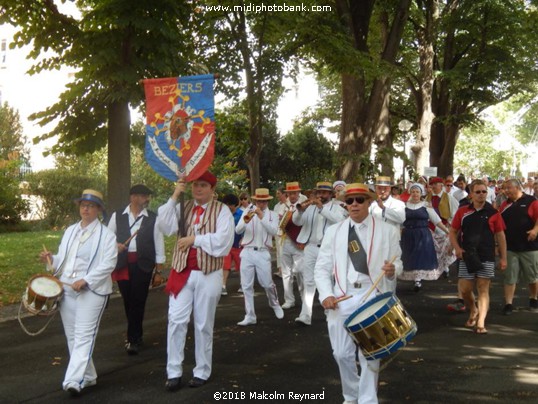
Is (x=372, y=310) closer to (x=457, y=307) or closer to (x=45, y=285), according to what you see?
(x=45, y=285)

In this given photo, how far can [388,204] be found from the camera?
10742 mm

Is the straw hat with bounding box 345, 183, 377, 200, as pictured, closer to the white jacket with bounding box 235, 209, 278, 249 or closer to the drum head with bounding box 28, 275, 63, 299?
the drum head with bounding box 28, 275, 63, 299

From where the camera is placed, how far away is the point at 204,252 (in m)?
6.44

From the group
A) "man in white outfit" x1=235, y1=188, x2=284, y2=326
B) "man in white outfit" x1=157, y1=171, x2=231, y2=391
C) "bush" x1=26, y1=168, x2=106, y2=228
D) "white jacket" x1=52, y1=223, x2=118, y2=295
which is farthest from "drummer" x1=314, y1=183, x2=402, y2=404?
"bush" x1=26, y1=168, x2=106, y2=228

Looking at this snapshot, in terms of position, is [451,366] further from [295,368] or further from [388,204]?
[388,204]

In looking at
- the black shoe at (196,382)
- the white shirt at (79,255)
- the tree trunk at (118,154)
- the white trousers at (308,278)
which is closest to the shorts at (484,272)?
the white trousers at (308,278)

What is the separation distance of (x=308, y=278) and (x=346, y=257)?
435cm

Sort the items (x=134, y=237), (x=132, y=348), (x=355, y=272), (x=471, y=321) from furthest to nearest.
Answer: (x=471, y=321), (x=134, y=237), (x=132, y=348), (x=355, y=272)

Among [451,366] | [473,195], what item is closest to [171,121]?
[451,366]

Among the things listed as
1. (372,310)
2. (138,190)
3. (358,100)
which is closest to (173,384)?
(372,310)

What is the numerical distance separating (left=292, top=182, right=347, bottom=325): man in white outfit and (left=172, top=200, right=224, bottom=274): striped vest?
303cm

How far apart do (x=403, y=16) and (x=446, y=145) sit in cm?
1699

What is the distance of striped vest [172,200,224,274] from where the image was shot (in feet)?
21.1

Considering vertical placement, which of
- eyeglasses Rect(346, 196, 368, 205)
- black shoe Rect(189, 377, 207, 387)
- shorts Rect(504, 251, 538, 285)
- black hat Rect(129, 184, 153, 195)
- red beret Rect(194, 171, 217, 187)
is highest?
red beret Rect(194, 171, 217, 187)
